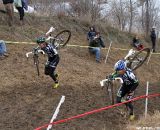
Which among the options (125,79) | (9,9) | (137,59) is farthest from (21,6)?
(125,79)

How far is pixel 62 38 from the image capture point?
18750 millimetres

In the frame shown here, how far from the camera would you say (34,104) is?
1448cm

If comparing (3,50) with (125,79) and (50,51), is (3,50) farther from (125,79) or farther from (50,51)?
(125,79)

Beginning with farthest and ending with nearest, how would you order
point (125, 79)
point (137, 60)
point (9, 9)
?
point (9, 9) → point (137, 60) → point (125, 79)

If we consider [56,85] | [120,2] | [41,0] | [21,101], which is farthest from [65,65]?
[120,2]

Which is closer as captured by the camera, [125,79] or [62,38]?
[125,79]

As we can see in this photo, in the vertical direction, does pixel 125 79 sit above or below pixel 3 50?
above

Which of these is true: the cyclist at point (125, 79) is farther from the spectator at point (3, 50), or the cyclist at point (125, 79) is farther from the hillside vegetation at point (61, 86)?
the spectator at point (3, 50)

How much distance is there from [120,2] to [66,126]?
4027cm

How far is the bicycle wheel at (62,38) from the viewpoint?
18.0 meters

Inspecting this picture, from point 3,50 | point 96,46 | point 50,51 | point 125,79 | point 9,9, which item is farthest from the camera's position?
point 96,46

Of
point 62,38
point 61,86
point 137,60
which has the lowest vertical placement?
point 61,86

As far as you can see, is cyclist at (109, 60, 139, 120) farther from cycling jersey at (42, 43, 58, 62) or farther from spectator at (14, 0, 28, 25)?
spectator at (14, 0, 28, 25)

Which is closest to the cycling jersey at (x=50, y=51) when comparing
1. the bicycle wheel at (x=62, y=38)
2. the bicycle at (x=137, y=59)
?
the bicycle wheel at (x=62, y=38)
